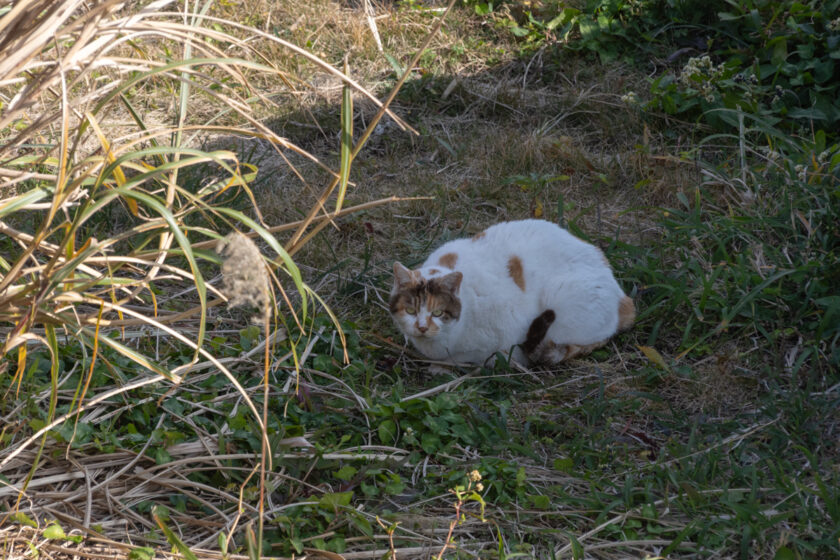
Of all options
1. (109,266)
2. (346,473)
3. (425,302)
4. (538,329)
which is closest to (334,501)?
(346,473)

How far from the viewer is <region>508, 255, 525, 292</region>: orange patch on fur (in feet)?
10.3

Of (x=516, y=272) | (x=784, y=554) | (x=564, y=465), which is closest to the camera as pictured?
(x=784, y=554)

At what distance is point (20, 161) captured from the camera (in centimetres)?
182

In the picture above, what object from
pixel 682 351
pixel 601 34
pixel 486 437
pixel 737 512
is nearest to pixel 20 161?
pixel 486 437

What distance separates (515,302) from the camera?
309cm

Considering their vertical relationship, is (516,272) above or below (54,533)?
below

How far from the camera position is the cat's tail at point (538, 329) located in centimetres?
305

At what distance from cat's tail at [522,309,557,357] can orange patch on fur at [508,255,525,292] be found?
0.15 m

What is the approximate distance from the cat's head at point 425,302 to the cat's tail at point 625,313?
2.16 ft

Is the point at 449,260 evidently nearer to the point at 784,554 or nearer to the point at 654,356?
the point at 654,356

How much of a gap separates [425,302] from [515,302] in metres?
0.41

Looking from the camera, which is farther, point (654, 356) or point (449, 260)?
point (449, 260)

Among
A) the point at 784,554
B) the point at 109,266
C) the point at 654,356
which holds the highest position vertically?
the point at 109,266

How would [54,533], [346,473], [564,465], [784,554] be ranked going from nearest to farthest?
[54,533]
[784,554]
[346,473]
[564,465]
